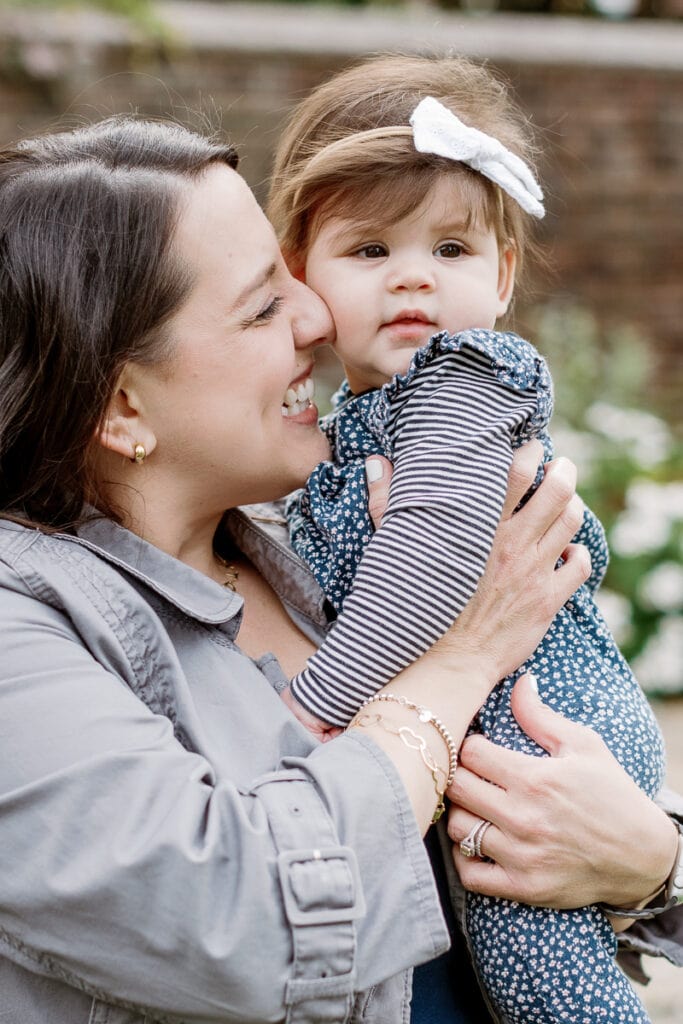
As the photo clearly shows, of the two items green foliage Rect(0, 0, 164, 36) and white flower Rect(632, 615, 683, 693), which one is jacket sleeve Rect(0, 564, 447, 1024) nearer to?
white flower Rect(632, 615, 683, 693)

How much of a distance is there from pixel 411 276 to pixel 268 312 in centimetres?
27

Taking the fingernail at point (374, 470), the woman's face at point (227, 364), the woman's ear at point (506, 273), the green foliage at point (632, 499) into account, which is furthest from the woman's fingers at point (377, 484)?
the green foliage at point (632, 499)

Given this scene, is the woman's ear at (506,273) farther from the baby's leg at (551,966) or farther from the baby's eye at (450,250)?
the baby's leg at (551,966)

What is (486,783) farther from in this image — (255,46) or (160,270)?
(255,46)

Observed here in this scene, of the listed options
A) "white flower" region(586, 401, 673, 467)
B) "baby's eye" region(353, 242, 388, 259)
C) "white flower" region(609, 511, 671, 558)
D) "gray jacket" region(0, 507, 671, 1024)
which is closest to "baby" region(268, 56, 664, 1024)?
"baby's eye" region(353, 242, 388, 259)

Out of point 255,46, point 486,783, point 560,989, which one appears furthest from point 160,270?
point 255,46

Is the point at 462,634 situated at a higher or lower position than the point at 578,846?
higher

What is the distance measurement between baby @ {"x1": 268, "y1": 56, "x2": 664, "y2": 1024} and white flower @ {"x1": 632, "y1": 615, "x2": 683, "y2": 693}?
3248 millimetres

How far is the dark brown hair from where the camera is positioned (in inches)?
68.2

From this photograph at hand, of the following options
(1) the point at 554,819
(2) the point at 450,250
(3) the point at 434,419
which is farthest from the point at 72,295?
(1) the point at 554,819

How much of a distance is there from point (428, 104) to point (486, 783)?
3.74 ft

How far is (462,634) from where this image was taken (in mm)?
1855

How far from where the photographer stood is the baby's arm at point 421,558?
1.75m

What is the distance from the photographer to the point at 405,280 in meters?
2.04
